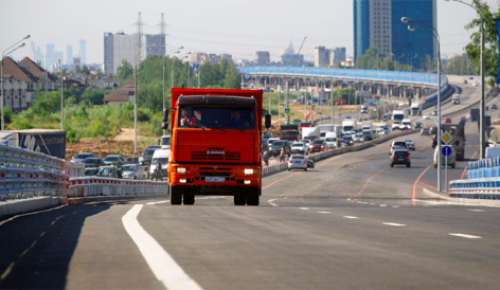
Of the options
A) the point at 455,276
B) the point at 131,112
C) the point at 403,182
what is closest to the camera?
the point at 455,276

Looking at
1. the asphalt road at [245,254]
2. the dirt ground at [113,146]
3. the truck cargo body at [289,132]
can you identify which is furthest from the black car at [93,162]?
the truck cargo body at [289,132]

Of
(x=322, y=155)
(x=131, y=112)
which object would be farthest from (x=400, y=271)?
(x=131, y=112)

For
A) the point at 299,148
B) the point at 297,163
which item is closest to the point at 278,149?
the point at 299,148

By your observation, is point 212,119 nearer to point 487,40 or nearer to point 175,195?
point 175,195

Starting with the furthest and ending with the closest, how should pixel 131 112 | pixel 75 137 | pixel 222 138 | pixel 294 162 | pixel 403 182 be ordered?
1. pixel 131 112
2. pixel 75 137
3. pixel 294 162
4. pixel 403 182
5. pixel 222 138

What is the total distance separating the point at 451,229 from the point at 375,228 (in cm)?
122

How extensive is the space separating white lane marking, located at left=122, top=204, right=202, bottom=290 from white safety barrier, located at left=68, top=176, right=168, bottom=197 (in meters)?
16.8

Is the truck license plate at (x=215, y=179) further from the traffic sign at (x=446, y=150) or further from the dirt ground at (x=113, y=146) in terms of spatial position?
the dirt ground at (x=113, y=146)

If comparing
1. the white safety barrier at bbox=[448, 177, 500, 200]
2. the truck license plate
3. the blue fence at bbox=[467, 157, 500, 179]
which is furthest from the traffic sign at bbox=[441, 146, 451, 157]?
the truck license plate

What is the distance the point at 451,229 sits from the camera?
12.9 m

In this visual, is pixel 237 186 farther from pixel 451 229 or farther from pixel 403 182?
pixel 403 182

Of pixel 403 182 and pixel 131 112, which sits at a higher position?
pixel 131 112

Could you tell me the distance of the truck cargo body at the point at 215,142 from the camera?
2208 centimetres

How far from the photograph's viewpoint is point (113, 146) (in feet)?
320
